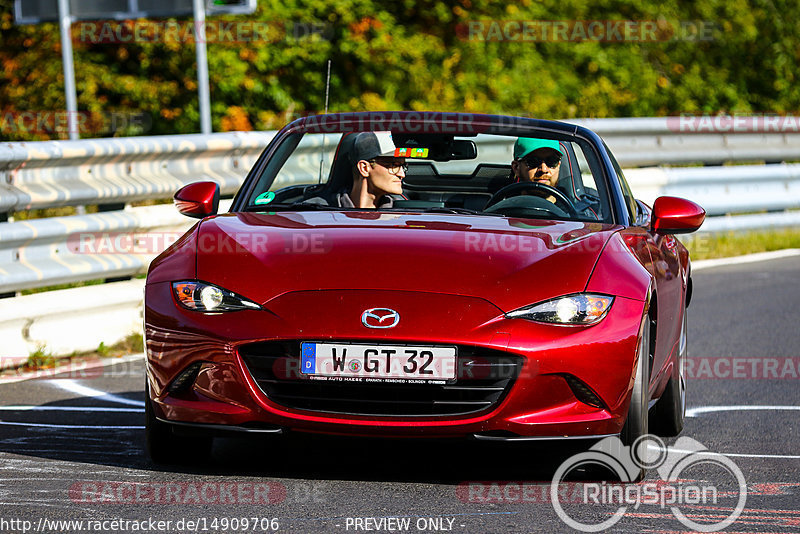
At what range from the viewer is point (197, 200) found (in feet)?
20.5

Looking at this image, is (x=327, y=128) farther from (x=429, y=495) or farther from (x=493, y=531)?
(x=493, y=531)

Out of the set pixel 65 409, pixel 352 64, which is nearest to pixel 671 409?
pixel 65 409

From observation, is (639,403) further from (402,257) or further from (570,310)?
(402,257)

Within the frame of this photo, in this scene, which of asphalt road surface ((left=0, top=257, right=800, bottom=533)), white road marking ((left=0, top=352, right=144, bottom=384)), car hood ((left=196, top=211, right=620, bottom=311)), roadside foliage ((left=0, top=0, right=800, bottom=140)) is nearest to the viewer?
asphalt road surface ((left=0, top=257, right=800, bottom=533))

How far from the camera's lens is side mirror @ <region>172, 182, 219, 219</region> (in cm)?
627

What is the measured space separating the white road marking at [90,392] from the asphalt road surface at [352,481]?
0.01 meters

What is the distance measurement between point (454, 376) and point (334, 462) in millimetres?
850

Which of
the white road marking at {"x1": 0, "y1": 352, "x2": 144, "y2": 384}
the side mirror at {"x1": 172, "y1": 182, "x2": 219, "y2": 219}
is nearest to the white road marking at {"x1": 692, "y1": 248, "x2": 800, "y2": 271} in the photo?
the white road marking at {"x1": 0, "y1": 352, "x2": 144, "y2": 384}

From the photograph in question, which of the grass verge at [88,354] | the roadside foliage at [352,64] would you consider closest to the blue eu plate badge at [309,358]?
the grass verge at [88,354]

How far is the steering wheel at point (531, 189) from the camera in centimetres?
619

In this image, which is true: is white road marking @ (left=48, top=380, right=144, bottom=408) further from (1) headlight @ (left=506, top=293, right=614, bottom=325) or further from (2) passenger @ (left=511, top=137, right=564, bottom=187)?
(1) headlight @ (left=506, top=293, right=614, bottom=325)

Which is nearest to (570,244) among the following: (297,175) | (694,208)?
(694,208)

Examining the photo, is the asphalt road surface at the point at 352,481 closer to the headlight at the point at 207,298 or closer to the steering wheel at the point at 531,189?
the headlight at the point at 207,298

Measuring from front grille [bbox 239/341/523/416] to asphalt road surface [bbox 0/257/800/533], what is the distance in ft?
0.51
